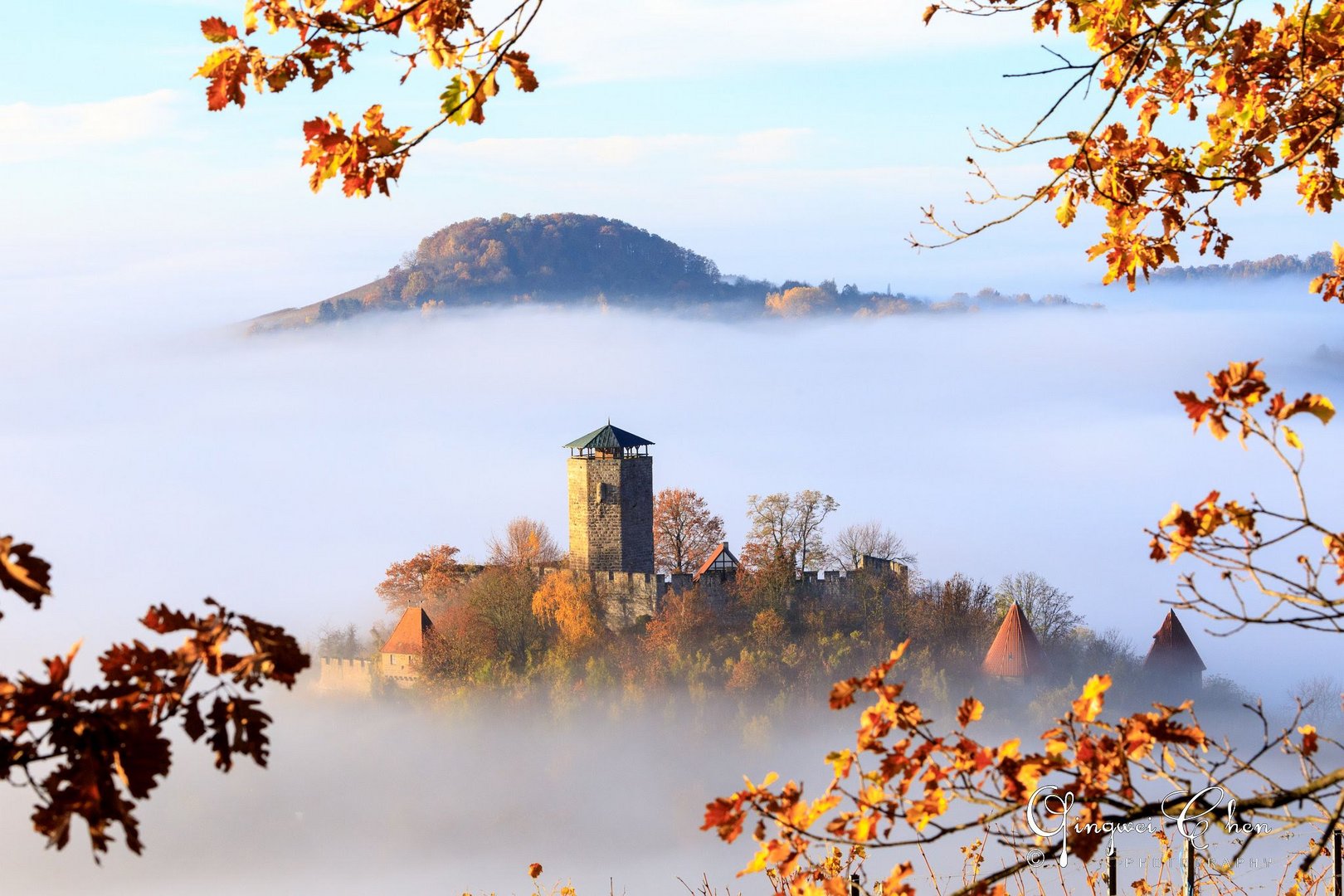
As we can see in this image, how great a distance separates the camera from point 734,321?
14175 cm

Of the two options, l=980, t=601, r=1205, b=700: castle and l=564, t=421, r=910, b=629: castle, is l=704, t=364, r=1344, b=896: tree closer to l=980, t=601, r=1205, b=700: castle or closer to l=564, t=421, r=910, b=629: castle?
l=564, t=421, r=910, b=629: castle

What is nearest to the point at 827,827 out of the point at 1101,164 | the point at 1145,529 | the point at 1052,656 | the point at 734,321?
the point at 1145,529

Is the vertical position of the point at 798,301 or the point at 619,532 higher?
the point at 798,301

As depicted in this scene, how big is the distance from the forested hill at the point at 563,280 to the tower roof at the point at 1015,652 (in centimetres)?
8892

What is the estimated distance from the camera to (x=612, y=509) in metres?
46.2

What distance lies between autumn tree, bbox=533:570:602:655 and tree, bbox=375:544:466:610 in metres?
5.90

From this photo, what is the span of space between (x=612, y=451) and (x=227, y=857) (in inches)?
1228

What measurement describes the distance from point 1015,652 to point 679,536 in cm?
1239

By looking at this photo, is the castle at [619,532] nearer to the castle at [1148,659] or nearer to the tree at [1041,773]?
the castle at [1148,659]

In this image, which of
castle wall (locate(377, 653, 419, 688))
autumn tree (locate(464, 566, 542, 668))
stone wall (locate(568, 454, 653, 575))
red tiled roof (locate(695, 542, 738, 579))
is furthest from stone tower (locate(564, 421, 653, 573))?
castle wall (locate(377, 653, 419, 688))

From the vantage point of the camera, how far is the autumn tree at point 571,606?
1874 inches

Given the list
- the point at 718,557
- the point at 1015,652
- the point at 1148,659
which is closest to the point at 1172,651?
the point at 1148,659

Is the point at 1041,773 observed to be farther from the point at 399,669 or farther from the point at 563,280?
the point at 563,280

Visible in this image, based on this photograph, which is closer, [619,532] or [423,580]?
[619,532]
